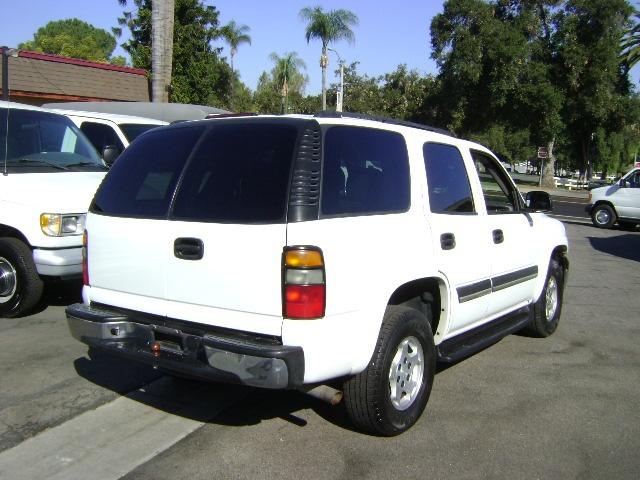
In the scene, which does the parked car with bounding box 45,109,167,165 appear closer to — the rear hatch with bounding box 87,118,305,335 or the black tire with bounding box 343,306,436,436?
the rear hatch with bounding box 87,118,305,335

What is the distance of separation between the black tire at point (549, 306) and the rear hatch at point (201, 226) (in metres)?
3.64

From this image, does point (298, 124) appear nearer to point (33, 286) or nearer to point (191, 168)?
point (191, 168)

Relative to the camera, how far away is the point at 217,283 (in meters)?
3.43

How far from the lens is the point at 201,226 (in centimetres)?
349

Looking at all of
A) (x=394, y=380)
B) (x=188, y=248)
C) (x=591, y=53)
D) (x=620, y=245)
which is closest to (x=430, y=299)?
(x=394, y=380)

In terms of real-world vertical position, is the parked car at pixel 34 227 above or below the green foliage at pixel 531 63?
below

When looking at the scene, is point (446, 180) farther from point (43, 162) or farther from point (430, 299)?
point (43, 162)

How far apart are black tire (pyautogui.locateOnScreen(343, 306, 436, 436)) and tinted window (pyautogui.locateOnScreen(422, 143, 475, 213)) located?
2.83ft

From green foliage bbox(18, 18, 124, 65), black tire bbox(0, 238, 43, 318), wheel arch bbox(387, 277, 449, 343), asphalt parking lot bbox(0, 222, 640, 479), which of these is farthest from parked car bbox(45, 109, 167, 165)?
green foliage bbox(18, 18, 124, 65)

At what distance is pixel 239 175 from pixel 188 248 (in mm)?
498

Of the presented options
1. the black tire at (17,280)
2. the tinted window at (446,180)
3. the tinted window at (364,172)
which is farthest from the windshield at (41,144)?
the tinted window at (446,180)

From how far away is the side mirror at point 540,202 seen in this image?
576cm

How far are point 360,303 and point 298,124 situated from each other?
3.47 feet

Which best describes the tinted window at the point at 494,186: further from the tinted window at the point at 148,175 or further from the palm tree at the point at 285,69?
the palm tree at the point at 285,69
